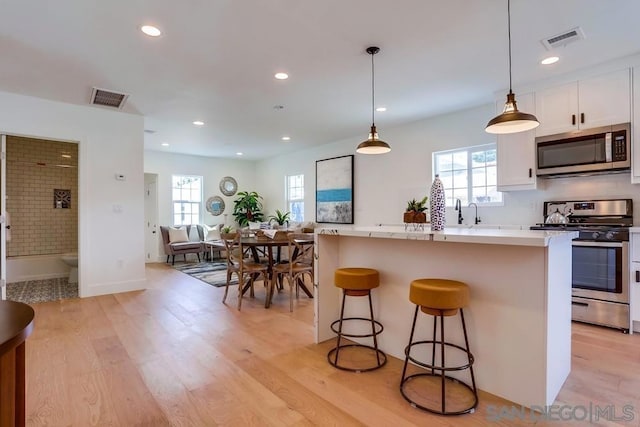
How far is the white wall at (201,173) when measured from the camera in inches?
310

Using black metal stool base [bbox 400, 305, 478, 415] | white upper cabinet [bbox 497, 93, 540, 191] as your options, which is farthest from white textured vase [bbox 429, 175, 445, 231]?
white upper cabinet [bbox 497, 93, 540, 191]

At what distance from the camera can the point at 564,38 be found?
111 inches

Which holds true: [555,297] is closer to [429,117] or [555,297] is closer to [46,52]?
[429,117]

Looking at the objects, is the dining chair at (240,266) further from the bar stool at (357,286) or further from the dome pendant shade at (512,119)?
the dome pendant shade at (512,119)

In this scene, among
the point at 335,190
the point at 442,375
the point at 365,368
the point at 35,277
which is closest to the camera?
the point at 442,375

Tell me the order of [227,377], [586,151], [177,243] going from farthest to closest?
[177,243] < [586,151] < [227,377]

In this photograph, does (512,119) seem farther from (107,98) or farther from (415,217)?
(107,98)

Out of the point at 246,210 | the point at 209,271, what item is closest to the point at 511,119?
the point at 209,271

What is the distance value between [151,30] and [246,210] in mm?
6504

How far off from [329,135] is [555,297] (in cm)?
499

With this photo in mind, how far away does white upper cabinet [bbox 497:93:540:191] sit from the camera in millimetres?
3880

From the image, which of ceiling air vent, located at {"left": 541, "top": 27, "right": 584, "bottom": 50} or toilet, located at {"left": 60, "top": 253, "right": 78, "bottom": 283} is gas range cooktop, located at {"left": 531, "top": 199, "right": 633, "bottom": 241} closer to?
ceiling air vent, located at {"left": 541, "top": 27, "right": 584, "bottom": 50}

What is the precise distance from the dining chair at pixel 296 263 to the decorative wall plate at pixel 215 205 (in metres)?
4.86

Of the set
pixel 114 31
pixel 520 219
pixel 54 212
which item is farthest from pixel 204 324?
pixel 54 212
